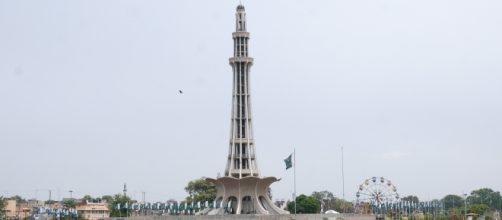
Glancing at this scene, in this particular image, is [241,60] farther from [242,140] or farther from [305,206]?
[305,206]

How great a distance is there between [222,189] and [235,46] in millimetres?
21974

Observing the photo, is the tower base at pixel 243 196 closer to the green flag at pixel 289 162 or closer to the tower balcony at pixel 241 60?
the green flag at pixel 289 162

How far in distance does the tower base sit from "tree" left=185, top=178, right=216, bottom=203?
84.6 feet

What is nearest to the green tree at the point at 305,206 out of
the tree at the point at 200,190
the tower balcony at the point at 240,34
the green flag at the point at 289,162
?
the tree at the point at 200,190

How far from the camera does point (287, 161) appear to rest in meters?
123

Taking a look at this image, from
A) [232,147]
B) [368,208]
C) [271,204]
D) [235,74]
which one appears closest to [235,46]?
[235,74]

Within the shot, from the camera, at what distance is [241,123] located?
11906 centimetres

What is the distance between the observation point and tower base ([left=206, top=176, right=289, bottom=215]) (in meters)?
116

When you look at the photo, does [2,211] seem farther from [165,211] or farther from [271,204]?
[271,204]

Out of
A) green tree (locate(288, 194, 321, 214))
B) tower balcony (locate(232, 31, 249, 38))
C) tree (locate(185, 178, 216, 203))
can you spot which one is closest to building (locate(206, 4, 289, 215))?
tower balcony (locate(232, 31, 249, 38))

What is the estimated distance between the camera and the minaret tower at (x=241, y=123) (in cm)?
11800

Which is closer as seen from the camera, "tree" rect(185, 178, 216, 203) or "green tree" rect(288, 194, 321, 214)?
"tree" rect(185, 178, 216, 203)

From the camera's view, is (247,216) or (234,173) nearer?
(247,216)

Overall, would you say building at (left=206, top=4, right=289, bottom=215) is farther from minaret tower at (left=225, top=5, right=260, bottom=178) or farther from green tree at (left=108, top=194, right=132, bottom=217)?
green tree at (left=108, top=194, right=132, bottom=217)
